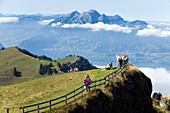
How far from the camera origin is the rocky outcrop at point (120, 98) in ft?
88.2

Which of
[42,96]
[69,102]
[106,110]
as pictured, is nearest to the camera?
[69,102]

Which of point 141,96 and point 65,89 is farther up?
point 65,89

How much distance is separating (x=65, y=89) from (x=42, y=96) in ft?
15.9

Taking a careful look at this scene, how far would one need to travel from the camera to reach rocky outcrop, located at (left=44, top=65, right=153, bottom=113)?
26888 mm

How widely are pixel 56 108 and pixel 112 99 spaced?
34.2ft

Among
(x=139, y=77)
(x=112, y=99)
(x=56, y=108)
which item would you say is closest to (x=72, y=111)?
(x=56, y=108)

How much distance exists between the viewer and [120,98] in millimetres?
33625

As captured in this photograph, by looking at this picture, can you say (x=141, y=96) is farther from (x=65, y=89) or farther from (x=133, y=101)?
(x=65, y=89)

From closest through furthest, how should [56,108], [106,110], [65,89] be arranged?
[56,108] → [106,110] → [65,89]

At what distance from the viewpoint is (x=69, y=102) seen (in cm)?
2684

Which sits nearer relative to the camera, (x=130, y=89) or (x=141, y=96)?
(x=130, y=89)

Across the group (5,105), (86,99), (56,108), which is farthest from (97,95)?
(5,105)

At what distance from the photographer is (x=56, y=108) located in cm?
2472

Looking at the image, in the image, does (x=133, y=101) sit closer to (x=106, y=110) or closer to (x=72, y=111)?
(x=106, y=110)
